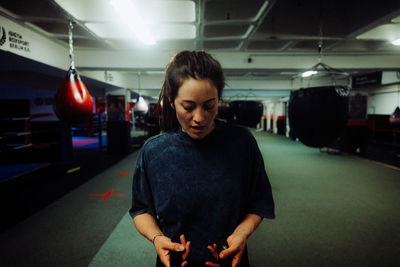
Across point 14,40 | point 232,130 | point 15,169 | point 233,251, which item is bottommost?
point 15,169

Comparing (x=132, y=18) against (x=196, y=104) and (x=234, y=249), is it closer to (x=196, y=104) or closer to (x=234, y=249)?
(x=196, y=104)

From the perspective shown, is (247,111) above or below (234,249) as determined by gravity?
above

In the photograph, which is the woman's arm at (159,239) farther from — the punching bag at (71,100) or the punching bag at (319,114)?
the punching bag at (71,100)

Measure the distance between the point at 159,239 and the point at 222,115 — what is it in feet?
18.7

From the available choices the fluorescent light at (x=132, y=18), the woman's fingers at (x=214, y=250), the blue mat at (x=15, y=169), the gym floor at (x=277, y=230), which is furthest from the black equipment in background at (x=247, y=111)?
the blue mat at (x=15, y=169)

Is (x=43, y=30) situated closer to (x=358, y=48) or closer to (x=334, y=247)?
(x=334, y=247)

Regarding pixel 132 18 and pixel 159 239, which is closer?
pixel 159 239

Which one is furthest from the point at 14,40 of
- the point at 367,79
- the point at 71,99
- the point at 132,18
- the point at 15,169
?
the point at 367,79

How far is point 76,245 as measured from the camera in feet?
8.07

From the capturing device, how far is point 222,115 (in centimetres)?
634

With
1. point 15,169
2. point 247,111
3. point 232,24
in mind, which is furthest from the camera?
point 15,169

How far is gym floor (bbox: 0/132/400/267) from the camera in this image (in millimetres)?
2242

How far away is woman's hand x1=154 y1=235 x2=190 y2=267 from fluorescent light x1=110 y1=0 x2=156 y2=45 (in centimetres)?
269

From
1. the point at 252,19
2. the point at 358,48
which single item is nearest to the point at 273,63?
the point at 358,48
